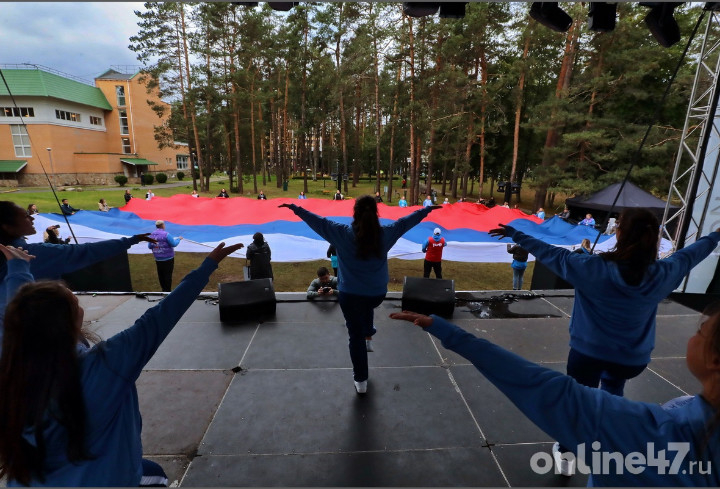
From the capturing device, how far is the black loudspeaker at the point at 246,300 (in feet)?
16.2

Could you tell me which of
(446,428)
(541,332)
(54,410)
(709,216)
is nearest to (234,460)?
(446,428)

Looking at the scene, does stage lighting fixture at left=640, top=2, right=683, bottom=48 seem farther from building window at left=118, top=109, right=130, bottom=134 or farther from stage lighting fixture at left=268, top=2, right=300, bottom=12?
building window at left=118, top=109, right=130, bottom=134

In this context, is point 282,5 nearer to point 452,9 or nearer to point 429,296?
point 452,9

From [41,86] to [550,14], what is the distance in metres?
41.2

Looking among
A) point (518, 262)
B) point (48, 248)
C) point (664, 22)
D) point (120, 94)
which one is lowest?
point (518, 262)

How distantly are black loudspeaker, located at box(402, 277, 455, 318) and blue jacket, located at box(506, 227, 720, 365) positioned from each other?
3156mm

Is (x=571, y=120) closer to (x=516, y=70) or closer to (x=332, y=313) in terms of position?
(x=516, y=70)

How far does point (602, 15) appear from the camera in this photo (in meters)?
4.64

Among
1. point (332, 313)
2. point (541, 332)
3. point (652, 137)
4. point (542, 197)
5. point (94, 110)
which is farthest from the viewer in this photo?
point (94, 110)

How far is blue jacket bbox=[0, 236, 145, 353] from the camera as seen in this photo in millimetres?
2453

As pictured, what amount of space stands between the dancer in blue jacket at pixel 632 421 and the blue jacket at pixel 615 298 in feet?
2.88

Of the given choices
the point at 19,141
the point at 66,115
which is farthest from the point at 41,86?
the point at 19,141

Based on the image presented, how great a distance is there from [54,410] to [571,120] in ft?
71.8

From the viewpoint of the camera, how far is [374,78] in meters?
21.0
